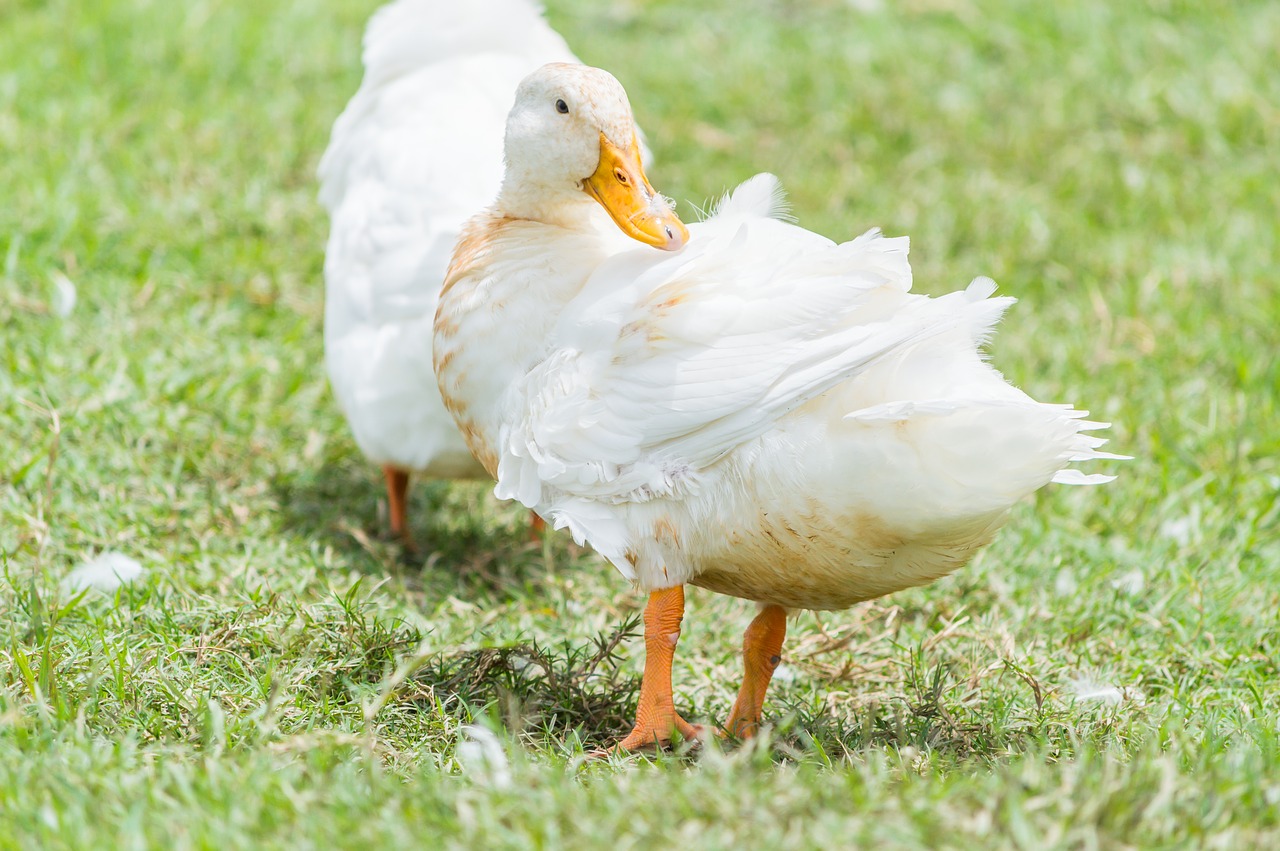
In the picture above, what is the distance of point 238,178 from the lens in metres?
5.49

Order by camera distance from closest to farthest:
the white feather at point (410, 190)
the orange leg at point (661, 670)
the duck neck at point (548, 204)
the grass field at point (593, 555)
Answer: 1. the grass field at point (593, 555)
2. the orange leg at point (661, 670)
3. the duck neck at point (548, 204)
4. the white feather at point (410, 190)

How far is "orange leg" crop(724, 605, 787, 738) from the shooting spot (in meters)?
3.12

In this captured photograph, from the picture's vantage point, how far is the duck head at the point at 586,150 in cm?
302

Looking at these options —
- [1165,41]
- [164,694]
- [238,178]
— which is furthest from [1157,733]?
[1165,41]

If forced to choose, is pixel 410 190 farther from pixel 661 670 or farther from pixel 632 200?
pixel 661 670

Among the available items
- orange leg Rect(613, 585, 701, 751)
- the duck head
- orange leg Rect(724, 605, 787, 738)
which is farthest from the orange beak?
orange leg Rect(724, 605, 787, 738)

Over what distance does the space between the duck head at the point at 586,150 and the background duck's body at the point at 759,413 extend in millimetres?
98

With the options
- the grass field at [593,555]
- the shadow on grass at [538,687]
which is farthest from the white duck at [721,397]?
the grass field at [593,555]

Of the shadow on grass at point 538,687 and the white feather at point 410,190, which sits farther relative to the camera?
the white feather at point 410,190

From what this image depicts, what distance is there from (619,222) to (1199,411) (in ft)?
8.07

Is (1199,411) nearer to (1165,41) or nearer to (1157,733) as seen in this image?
(1157,733)

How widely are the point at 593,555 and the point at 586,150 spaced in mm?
1424

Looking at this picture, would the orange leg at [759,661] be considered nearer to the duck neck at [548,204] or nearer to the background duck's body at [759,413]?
the background duck's body at [759,413]

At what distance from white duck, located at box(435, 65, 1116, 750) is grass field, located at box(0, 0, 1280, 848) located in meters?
0.38
